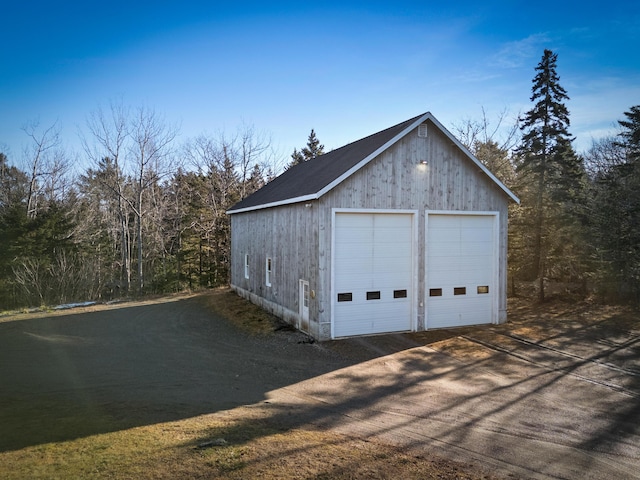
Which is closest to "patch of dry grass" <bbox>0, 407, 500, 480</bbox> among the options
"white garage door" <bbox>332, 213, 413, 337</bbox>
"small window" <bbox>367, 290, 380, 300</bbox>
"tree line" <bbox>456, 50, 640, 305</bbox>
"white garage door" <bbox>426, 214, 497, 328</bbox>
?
"white garage door" <bbox>332, 213, 413, 337</bbox>

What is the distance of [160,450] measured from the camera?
5078 mm

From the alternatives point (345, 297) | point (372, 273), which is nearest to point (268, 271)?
point (345, 297)

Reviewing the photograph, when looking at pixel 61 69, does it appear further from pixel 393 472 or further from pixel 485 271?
pixel 393 472

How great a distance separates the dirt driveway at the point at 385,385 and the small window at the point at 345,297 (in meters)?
1.21

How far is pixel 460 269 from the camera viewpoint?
13.6m

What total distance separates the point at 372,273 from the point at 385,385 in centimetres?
435

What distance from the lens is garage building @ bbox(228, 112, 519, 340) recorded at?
477 inches

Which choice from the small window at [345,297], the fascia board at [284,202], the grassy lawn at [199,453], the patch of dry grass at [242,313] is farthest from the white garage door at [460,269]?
the grassy lawn at [199,453]

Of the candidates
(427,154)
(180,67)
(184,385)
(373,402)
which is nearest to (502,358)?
(373,402)

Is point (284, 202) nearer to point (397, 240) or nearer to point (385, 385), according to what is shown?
point (397, 240)

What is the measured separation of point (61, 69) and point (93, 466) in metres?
19.3

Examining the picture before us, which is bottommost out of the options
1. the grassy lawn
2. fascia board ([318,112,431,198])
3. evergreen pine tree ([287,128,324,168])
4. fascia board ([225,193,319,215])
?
the grassy lawn

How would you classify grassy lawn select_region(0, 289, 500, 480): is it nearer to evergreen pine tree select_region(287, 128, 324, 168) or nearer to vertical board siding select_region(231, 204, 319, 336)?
vertical board siding select_region(231, 204, 319, 336)

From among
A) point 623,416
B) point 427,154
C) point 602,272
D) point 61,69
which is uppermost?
point 61,69
